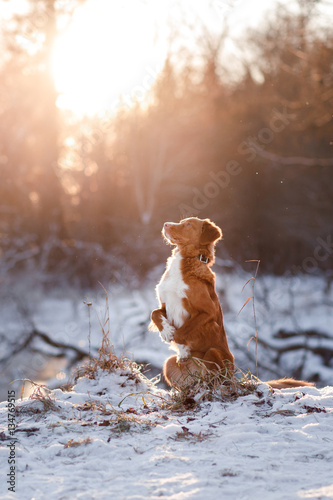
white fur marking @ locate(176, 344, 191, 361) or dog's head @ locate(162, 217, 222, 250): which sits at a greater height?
dog's head @ locate(162, 217, 222, 250)

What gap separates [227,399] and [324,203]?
12.5 metres

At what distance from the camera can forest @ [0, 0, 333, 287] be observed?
15031 mm

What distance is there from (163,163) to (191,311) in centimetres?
1180

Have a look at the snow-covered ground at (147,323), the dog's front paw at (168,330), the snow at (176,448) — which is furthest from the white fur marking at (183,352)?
the snow-covered ground at (147,323)

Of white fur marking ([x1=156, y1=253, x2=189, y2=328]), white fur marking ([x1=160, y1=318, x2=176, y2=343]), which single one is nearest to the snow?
white fur marking ([x1=160, y1=318, x2=176, y2=343])

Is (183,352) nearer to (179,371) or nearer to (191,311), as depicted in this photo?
(179,371)

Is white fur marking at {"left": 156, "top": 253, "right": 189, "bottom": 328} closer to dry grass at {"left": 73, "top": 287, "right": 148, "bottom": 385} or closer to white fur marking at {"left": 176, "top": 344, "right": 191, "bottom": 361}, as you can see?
white fur marking at {"left": 176, "top": 344, "right": 191, "bottom": 361}

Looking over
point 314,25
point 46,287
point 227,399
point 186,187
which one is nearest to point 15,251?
point 46,287

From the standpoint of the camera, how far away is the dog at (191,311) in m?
4.82

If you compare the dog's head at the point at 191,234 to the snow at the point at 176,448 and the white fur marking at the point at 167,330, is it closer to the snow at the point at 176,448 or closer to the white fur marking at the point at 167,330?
the white fur marking at the point at 167,330

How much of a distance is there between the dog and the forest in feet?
30.5

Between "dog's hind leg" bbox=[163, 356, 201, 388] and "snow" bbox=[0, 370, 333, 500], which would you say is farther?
"dog's hind leg" bbox=[163, 356, 201, 388]

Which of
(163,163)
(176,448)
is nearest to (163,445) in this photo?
(176,448)

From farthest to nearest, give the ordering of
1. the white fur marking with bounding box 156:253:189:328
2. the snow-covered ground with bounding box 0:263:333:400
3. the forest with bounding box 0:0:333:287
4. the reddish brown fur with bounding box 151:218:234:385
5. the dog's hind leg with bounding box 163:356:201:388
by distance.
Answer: the forest with bounding box 0:0:333:287, the snow-covered ground with bounding box 0:263:333:400, the white fur marking with bounding box 156:253:189:328, the reddish brown fur with bounding box 151:218:234:385, the dog's hind leg with bounding box 163:356:201:388
